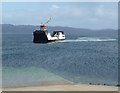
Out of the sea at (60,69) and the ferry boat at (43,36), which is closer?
the sea at (60,69)

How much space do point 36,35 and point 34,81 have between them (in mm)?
73607

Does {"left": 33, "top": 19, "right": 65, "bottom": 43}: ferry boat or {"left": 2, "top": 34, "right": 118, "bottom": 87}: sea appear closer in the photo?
{"left": 2, "top": 34, "right": 118, "bottom": 87}: sea

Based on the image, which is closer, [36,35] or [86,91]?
[86,91]

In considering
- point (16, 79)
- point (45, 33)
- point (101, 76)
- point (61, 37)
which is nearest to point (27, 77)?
point (16, 79)

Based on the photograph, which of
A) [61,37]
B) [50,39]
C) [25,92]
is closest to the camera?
[25,92]

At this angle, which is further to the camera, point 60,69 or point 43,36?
point 43,36

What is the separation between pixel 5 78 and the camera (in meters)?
32.1

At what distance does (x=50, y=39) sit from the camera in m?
109

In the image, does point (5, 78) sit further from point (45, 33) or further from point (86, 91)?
point (45, 33)

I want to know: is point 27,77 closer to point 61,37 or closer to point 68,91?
point 68,91

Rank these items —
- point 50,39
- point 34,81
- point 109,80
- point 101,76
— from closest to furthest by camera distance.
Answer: point 34,81 → point 109,80 → point 101,76 → point 50,39

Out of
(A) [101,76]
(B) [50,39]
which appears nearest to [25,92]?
(A) [101,76]

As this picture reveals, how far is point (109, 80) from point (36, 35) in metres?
72.2

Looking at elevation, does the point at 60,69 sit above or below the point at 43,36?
below
